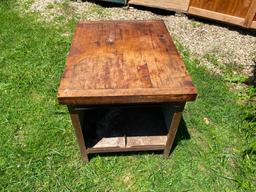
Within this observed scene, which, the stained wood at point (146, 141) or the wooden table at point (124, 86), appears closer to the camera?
the wooden table at point (124, 86)

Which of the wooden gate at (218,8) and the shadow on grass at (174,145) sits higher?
the wooden gate at (218,8)

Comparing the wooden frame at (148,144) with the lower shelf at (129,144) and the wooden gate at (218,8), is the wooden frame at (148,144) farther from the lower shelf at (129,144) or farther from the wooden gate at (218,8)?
the wooden gate at (218,8)

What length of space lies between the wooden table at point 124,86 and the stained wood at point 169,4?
2056mm

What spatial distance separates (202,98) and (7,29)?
301 centimetres

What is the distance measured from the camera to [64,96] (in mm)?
1656

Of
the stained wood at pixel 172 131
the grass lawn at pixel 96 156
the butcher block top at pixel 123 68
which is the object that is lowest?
the grass lawn at pixel 96 156

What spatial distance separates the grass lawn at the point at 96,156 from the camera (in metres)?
2.27

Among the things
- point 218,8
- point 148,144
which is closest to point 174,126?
point 148,144

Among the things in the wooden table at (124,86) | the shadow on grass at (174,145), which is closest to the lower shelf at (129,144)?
the wooden table at (124,86)

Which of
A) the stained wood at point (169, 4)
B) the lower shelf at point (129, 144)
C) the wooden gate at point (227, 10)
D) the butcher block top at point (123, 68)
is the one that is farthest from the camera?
the stained wood at point (169, 4)

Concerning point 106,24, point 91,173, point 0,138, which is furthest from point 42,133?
point 106,24

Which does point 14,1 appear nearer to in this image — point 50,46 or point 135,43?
point 50,46

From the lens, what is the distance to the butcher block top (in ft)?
5.57

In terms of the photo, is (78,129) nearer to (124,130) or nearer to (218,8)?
(124,130)
